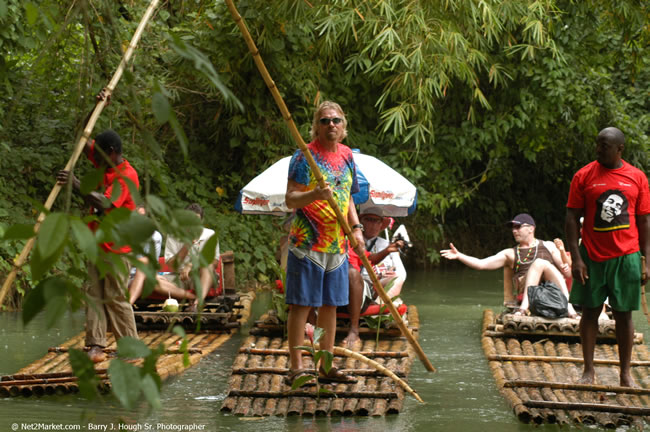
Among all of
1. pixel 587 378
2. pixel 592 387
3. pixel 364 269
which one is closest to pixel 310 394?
pixel 592 387

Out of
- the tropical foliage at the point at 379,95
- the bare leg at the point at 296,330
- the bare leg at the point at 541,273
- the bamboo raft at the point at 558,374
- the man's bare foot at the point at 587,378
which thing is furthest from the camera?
the tropical foliage at the point at 379,95

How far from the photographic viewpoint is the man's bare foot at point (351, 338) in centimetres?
777

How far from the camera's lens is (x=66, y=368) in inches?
248

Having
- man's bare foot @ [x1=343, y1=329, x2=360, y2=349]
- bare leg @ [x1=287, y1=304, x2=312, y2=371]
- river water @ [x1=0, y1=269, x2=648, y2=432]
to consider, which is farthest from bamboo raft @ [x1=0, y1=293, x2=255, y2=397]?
man's bare foot @ [x1=343, y1=329, x2=360, y2=349]

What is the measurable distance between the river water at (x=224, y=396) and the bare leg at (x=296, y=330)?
529 millimetres

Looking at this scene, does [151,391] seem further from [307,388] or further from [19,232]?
Result: [307,388]

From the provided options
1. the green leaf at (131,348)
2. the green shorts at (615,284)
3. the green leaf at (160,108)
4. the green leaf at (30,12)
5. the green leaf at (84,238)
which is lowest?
the green shorts at (615,284)

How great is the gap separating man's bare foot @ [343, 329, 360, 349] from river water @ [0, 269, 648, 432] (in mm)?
612

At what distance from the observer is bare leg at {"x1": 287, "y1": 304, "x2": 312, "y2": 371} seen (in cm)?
582

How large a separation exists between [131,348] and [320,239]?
157 inches

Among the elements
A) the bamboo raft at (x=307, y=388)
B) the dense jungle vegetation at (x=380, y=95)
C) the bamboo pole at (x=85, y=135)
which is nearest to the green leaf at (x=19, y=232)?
the bamboo pole at (x=85, y=135)

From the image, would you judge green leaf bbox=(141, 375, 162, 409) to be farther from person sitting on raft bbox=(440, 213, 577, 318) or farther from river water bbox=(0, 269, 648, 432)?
person sitting on raft bbox=(440, 213, 577, 318)

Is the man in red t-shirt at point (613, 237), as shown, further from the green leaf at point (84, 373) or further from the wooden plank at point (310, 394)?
the green leaf at point (84, 373)

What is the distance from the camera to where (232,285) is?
941cm
